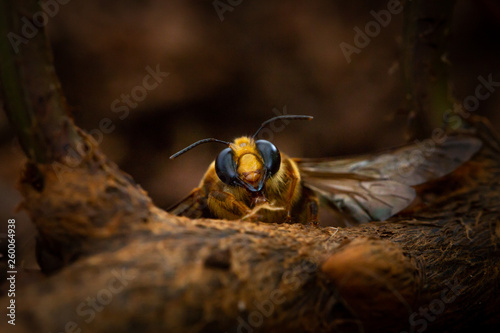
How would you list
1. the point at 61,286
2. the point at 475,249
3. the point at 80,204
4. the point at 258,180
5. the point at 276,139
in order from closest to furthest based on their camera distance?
the point at 61,286 → the point at 80,204 → the point at 475,249 → the point at 258,180 → the point at 276,139

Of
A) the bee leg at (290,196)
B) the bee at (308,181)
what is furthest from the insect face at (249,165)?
the bee leg at (290,196)

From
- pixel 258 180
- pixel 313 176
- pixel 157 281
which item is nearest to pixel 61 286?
pixel 157 281

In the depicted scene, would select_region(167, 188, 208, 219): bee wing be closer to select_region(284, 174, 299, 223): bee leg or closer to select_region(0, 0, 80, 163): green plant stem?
select_region(284, 174, 299, 223): bee leg

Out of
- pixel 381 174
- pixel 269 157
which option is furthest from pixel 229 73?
pixel 269 157

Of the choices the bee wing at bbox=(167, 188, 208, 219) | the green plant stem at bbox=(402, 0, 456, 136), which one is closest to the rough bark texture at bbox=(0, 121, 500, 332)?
the bee wing at bbox=(167, 188, 208, 219)

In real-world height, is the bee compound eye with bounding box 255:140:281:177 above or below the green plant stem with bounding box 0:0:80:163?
below

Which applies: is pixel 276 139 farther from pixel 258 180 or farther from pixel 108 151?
pixel 258 180
